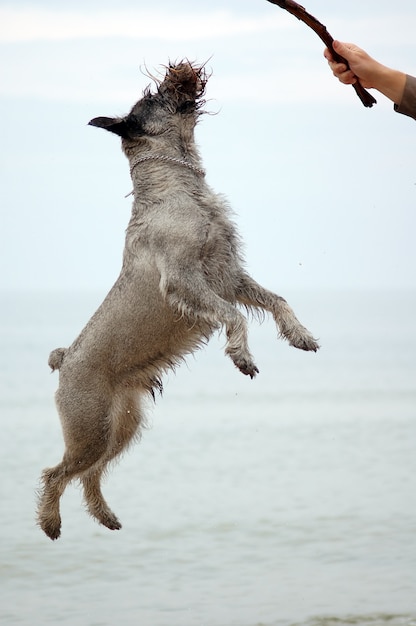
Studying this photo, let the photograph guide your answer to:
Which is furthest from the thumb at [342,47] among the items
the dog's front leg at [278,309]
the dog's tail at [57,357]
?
the dog's tail at [57,357]

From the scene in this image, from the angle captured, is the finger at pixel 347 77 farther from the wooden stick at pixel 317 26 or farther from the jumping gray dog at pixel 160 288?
the jumping gray dog at pixel 160 288

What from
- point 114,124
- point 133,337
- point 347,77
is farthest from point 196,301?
point 347,77

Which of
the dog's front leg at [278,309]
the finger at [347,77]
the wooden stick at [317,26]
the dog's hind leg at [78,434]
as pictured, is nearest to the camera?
the finger at [347,77]

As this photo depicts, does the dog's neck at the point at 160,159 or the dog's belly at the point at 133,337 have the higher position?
the dog's neck at the point at 160,159

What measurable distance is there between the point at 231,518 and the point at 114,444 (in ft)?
44.6

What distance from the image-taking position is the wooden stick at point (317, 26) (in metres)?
6.49

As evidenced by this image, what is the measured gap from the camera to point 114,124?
7.77 metres

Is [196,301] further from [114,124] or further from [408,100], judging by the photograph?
[408,100]

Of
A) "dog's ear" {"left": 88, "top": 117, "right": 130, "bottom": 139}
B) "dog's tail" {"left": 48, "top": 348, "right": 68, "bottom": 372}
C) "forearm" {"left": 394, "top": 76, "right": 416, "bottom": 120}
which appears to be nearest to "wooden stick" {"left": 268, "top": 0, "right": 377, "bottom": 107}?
"forearm" {"left": 394, "top": 76, "right": 416, "bottom": 120}

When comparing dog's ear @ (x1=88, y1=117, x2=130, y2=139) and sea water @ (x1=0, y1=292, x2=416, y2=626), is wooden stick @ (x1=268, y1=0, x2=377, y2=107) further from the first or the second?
sea water @ (x1=0, y1=292, x2=416, y2=626)

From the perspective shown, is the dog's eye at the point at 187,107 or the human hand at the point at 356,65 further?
the dog's eye at the point at 187,107

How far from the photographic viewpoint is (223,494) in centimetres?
2447

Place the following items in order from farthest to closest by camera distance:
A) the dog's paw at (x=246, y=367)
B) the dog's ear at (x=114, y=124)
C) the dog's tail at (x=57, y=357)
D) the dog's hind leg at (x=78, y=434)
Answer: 1. the dog's tail at (x=57, y=357)
2. the dog's hind leg at (x=78, y=434)
3. the dog's ear at (x=114, y=124)
4. the dog's paw at (x=246, y=367)

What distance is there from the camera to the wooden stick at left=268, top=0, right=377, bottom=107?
6.49 m
